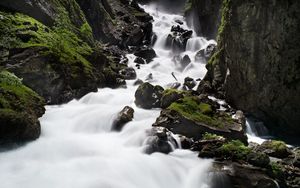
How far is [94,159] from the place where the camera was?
56.1 ft

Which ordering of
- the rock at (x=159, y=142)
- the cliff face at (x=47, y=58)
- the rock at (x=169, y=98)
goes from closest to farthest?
the rock at (x=159, y=142)
the cliff face at (x=47, y=58)
the rock at (x=169, y=98)

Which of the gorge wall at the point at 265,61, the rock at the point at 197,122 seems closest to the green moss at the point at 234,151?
the rock at the point at 197,122

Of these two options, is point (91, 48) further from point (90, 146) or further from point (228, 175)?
point (228, 175)

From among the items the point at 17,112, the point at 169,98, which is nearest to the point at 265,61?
the point at 169,98

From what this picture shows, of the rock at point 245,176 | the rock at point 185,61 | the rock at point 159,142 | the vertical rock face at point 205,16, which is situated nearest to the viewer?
the rock at point 245,176

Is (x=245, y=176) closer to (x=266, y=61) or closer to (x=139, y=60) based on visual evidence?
(x=266, y=61)

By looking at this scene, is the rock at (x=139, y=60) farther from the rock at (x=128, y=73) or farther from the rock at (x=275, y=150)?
the rock at (x=275, y=150)

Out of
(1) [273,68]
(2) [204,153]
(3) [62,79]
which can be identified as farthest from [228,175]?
(3) [62,79]

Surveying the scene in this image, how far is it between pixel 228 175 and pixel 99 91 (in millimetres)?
18266

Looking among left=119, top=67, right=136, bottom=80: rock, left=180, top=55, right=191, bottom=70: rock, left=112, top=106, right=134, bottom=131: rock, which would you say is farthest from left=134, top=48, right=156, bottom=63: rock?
left=112, top=106, right=134, bottom=131: rock

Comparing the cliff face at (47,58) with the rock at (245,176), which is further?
the cliff face at (47,58)

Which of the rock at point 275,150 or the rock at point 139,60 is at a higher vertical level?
the rock at point 139,60

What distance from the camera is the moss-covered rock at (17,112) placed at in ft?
57.2

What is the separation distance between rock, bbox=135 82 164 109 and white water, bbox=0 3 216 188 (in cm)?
232
